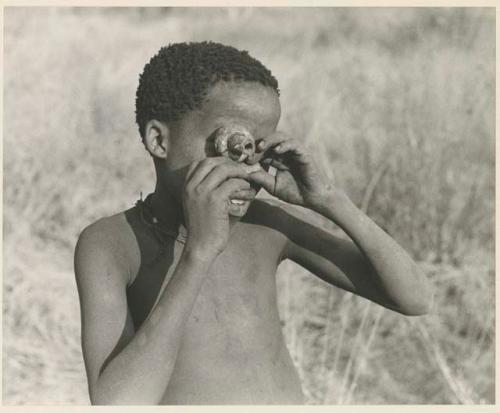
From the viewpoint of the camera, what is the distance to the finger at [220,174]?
1.68m

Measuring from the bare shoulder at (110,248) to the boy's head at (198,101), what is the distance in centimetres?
14

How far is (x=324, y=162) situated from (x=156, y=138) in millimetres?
2482

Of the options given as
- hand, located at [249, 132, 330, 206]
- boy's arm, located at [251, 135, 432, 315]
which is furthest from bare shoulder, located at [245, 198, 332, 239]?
hand, located at [249, 132, 330, 206]

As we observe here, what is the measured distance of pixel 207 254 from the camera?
1682 millimetres

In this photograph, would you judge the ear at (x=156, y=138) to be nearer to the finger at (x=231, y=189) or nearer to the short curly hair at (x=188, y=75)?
the short curly hair at (x=188, y=75)

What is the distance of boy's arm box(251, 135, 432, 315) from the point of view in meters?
1.82

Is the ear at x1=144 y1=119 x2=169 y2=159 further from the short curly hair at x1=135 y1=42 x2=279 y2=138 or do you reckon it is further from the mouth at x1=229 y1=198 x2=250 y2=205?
the mouth at x1=229 y1=198 x2=250 y2=205

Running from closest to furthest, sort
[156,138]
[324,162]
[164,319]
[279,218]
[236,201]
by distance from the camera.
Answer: [164,319]
[236,201]
[156,138]
[279,218]
[324,162]

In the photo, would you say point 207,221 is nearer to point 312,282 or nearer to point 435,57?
point 312,282

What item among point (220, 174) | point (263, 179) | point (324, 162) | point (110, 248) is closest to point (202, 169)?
point (220, 174)

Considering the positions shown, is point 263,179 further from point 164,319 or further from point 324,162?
point 324,162

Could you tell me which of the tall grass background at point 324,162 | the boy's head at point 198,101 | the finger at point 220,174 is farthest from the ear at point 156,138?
the tall grass background at point 324,162

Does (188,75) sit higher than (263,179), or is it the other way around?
(188,75)

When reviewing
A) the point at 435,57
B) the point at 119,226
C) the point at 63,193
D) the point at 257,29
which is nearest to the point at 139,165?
the point at 63,193
